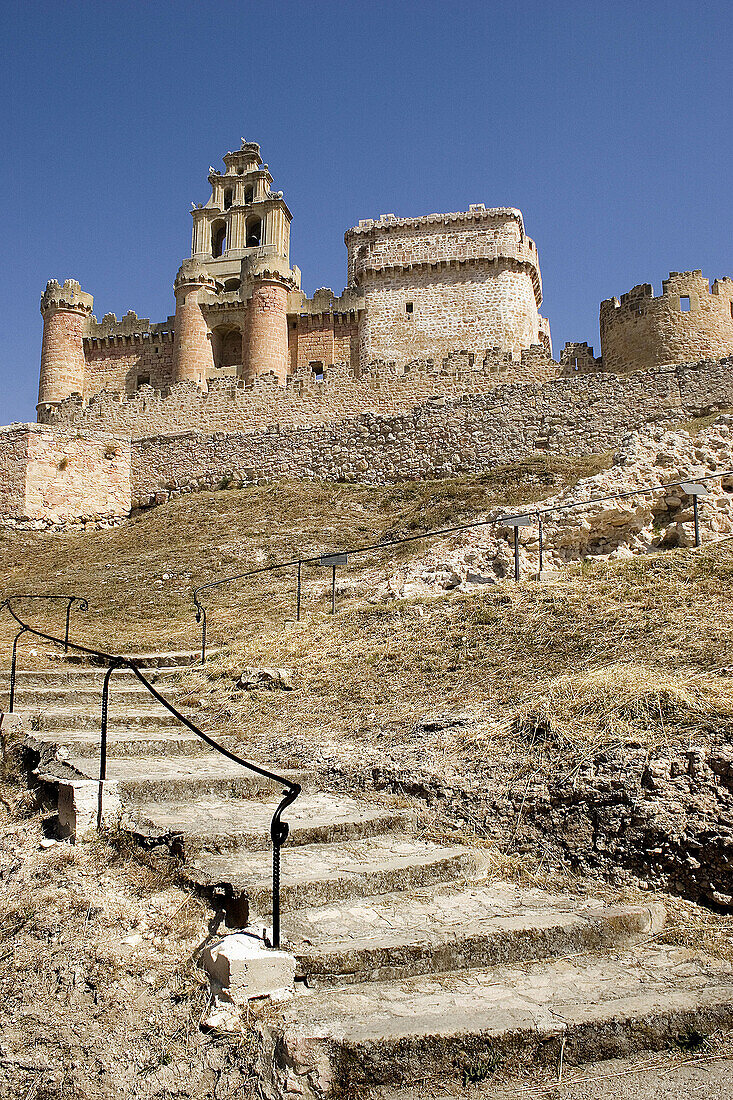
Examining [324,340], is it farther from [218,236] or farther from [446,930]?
[446,930]

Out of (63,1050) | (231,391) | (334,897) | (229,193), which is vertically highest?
(229,193)

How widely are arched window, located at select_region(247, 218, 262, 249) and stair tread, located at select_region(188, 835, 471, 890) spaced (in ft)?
125

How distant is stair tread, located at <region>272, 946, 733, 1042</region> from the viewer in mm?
3385

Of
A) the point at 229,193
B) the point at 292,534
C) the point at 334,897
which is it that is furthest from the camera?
the point at 229,193

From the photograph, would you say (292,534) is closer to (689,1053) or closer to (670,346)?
(670,346)

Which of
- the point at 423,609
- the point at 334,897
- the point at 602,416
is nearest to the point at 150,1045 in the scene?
the point at 334,897

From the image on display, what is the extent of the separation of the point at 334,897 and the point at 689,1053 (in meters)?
1.82

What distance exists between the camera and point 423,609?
9766 millimetres

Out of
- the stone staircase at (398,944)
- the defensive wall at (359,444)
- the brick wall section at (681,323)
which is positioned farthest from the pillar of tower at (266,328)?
the stone staircase at (398,944)

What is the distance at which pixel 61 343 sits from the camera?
36.6 meters

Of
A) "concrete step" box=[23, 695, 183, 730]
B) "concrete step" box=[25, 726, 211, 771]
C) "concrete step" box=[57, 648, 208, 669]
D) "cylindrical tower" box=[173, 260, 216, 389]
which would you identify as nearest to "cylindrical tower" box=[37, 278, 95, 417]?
"cylindrical tower" box=[173, 260, 216, 389]

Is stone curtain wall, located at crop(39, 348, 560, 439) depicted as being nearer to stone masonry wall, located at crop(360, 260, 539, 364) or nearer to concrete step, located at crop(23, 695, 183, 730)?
stone masonry wall, located at crop(360, 260, 539, 364)

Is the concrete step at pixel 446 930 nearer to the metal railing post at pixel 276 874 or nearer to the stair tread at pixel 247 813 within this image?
the metal railing post at pixel 276 874

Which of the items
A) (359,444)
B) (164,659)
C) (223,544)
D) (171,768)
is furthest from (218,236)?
(171,768)
